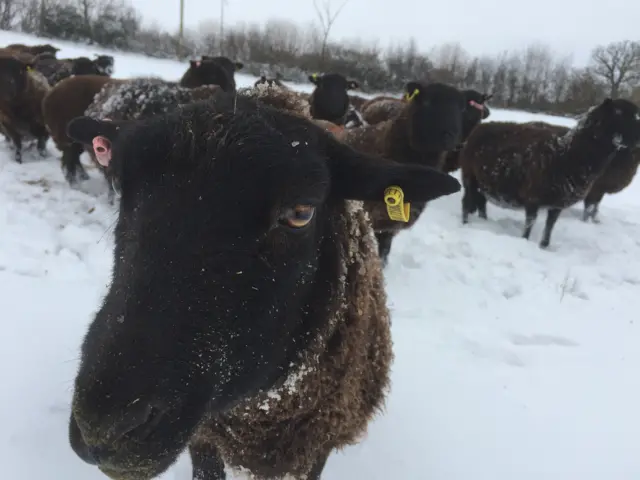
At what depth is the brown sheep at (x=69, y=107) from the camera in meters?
7.88

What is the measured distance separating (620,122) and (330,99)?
586 centimetres

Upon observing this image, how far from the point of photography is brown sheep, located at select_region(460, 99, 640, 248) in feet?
27.4

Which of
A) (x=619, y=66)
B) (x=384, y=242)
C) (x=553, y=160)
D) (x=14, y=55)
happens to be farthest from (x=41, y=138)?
(x=619, y=66)

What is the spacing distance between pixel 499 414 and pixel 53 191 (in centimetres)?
751

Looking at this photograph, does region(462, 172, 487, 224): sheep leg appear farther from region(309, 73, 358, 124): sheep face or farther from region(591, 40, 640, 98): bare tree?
region(591, 40, 640, 98): bare tree

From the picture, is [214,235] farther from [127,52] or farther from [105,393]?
[127,52]

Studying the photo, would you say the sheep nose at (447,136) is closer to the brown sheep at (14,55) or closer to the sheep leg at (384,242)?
the sheep leg at (384,242)

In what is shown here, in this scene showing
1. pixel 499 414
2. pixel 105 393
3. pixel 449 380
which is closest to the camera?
pixel 105 393

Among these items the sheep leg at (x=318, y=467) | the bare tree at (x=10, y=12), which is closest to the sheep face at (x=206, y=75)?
the sheep leg at (x=318, y=467)

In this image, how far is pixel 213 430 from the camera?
Result: 7.98 feet

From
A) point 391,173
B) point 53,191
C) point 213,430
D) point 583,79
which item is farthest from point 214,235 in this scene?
point 583,79

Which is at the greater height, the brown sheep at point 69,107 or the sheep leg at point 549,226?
the brown sheep at point 69,107

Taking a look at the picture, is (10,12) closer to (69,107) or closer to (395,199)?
(69,107)

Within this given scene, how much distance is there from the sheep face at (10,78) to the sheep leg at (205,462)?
9.29m
